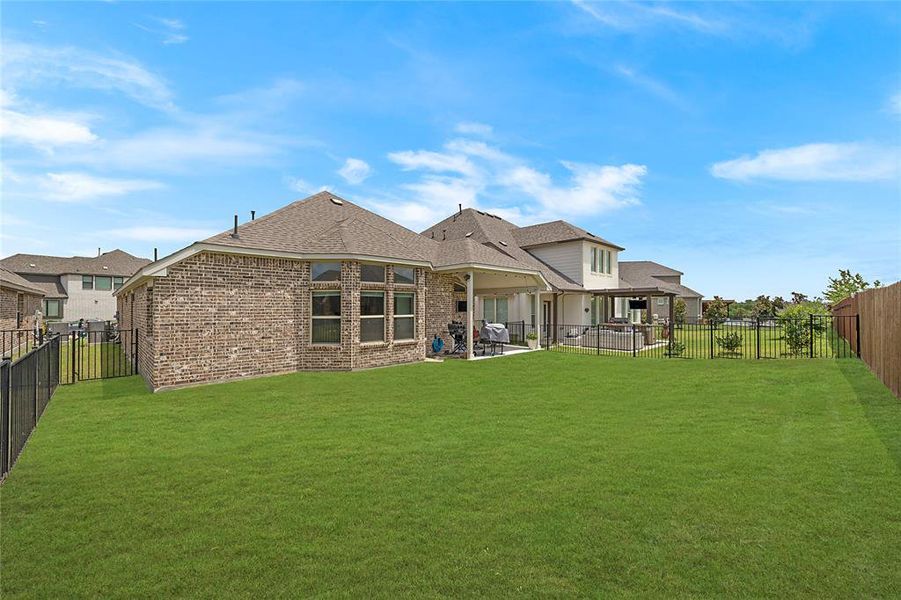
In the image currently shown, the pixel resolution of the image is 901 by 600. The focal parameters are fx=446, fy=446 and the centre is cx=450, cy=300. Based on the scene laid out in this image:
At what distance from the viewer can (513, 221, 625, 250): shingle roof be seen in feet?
90.3

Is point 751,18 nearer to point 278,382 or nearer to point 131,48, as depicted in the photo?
point 131,48

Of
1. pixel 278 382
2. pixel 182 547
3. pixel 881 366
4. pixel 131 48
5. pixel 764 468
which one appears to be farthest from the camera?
pixel 278 382

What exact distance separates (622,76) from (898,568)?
46.6 feet

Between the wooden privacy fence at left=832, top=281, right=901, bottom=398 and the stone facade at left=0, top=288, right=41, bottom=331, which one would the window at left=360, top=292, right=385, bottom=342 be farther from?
the stone facade at left=0, top=288, right=41, bottom=331

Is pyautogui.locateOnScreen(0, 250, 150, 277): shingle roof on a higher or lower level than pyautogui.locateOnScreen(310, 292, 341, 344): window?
higher

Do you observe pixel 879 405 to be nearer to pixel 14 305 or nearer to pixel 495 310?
pixel 495 310

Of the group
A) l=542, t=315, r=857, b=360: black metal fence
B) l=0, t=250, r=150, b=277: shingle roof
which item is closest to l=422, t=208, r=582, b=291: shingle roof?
l=542, t=315, r=857, b=360: black metal fence

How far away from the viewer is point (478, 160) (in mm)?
19703

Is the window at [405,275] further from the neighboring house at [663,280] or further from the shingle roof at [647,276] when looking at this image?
the neighboring house at [663,280]

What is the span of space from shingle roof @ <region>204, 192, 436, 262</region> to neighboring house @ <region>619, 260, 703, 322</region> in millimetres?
27107

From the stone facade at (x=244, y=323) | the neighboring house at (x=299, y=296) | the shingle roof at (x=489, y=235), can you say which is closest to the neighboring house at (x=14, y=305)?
the neighboring house at (x=299, y=296)

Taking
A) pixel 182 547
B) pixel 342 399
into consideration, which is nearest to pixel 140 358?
pixel 342 399

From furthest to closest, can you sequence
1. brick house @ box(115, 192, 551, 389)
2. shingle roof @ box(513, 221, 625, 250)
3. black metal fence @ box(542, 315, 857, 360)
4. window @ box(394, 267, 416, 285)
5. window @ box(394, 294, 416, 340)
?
shingle roof @ box(513, 221, 625, 250), black metal fence @ box(542, 315, 857, 360), window @ box(394, 294, 416, 340), window @ box(394, 267, 416, 285), brick house @ box(115, 192, 551, 389)

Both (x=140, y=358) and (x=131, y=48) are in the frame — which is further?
(x=140, y=358)
